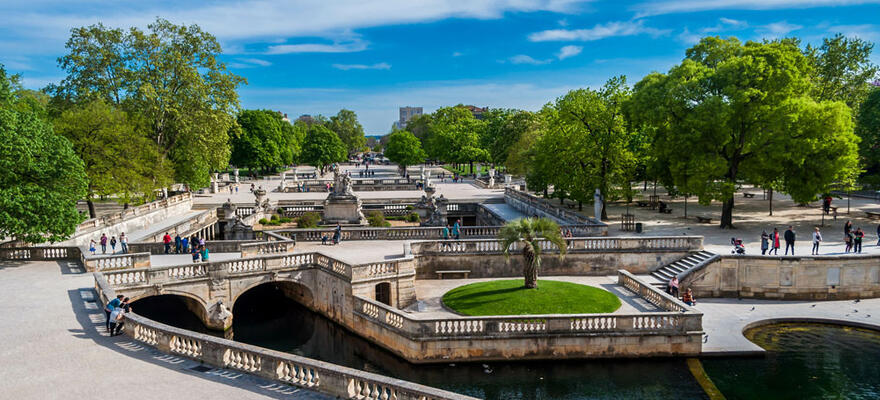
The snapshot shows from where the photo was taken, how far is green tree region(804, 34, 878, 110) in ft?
175

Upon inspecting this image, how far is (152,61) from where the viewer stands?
157ft

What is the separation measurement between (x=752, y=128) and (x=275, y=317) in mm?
29773

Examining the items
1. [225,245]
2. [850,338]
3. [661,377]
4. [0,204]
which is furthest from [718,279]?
[0,204]

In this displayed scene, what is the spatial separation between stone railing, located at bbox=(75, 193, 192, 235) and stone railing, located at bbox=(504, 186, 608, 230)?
2881cm

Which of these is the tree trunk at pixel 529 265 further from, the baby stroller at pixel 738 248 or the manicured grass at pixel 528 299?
the baby stroller at pixel 738 248

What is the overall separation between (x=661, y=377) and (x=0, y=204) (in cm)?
2699

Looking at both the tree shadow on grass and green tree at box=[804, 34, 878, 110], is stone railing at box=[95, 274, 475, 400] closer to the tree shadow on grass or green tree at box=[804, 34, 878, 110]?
the tree shadow on grass

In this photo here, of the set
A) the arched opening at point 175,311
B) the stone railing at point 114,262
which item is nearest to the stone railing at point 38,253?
the stone railing at point 114,262

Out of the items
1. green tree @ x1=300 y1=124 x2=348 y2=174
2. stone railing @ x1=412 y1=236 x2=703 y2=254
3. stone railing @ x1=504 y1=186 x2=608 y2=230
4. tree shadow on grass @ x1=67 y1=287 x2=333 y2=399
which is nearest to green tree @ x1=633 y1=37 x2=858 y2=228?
stone railing @ x1=504 y1=186 x2=608 y2=230

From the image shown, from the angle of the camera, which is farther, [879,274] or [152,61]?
[152,61]

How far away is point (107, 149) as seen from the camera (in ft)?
133

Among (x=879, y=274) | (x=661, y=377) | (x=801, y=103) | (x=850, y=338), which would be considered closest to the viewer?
(x=661, y=377)

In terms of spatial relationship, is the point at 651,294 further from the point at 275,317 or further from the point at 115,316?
the point at 115,316

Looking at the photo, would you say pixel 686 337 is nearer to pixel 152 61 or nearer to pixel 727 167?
pixel 727 167
